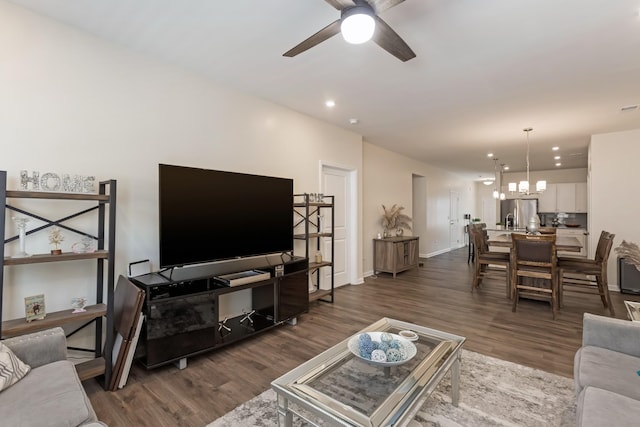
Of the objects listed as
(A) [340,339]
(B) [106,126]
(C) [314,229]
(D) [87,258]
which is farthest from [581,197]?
(D) [87,258]

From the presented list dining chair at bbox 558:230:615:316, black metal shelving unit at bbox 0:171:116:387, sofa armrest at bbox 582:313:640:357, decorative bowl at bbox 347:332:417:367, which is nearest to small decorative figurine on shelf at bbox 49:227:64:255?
black metal shelving unit at bbox 0:171:116:387

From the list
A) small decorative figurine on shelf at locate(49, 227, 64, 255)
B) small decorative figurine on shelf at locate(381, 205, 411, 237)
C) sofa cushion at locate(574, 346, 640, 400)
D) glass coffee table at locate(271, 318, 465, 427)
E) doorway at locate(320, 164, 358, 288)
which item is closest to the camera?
glass coffee table at locate(271, 318, 465, 427)

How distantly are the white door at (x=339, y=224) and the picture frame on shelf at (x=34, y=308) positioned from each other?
11.3ft

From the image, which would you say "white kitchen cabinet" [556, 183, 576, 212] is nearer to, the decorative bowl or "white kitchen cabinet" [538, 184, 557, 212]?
"white kitchen cabinet" [538, 184, 557, 212]

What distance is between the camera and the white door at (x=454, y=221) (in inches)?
412

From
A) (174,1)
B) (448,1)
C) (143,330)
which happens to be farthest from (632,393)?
(174,1)

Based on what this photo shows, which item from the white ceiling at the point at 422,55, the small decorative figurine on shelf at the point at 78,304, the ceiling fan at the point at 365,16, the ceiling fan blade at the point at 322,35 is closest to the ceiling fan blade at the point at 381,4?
the ceiling fan at the point at 365,16

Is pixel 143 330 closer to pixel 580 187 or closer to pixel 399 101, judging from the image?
pixel 399 101

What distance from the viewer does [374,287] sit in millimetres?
5344

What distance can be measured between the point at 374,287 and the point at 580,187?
7403 mm

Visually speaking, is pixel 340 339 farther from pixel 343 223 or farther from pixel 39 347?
pixel 343 223

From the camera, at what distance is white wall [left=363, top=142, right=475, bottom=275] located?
20.6 ft

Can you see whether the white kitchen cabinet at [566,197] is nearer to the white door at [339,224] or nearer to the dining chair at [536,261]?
the dining chair at [536,261]

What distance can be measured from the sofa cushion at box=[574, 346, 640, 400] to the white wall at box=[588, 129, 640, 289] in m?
4.44
